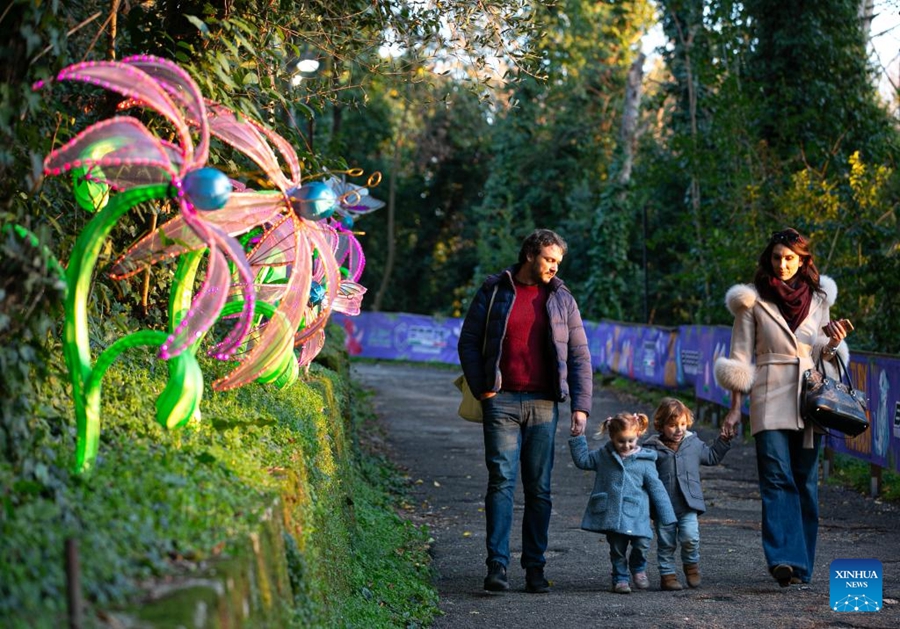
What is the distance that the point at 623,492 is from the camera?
7293mm

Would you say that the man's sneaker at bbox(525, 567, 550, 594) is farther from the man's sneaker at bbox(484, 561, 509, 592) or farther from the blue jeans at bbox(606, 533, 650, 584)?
the blue jeans at bbox(606, 533, 650, 584)

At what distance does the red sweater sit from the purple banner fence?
4.98 meters

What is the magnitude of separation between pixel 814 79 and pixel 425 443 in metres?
10.6

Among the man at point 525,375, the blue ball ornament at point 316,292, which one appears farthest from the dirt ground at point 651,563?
the blue ball ornament at point 316,292

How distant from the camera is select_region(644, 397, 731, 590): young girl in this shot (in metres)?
7.35

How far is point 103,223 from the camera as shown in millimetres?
4500

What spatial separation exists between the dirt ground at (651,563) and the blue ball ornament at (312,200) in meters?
2.38

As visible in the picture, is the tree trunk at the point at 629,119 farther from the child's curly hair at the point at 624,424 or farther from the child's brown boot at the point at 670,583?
the child's brown boot at the point at 670,583

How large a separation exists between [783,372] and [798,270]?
629mm

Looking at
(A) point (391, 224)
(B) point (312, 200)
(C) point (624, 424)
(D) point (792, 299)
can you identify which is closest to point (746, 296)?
(D) point (792, 299)

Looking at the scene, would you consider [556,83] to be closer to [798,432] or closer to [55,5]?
[798,432]

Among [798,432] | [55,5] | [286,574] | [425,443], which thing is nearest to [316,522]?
[286,574]

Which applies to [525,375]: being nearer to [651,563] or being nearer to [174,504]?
[651,563]

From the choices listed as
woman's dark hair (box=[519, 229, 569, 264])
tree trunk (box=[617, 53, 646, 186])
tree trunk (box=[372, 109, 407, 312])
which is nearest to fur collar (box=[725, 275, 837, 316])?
woman's dark hair (box=[519, 229, 569, 264])
